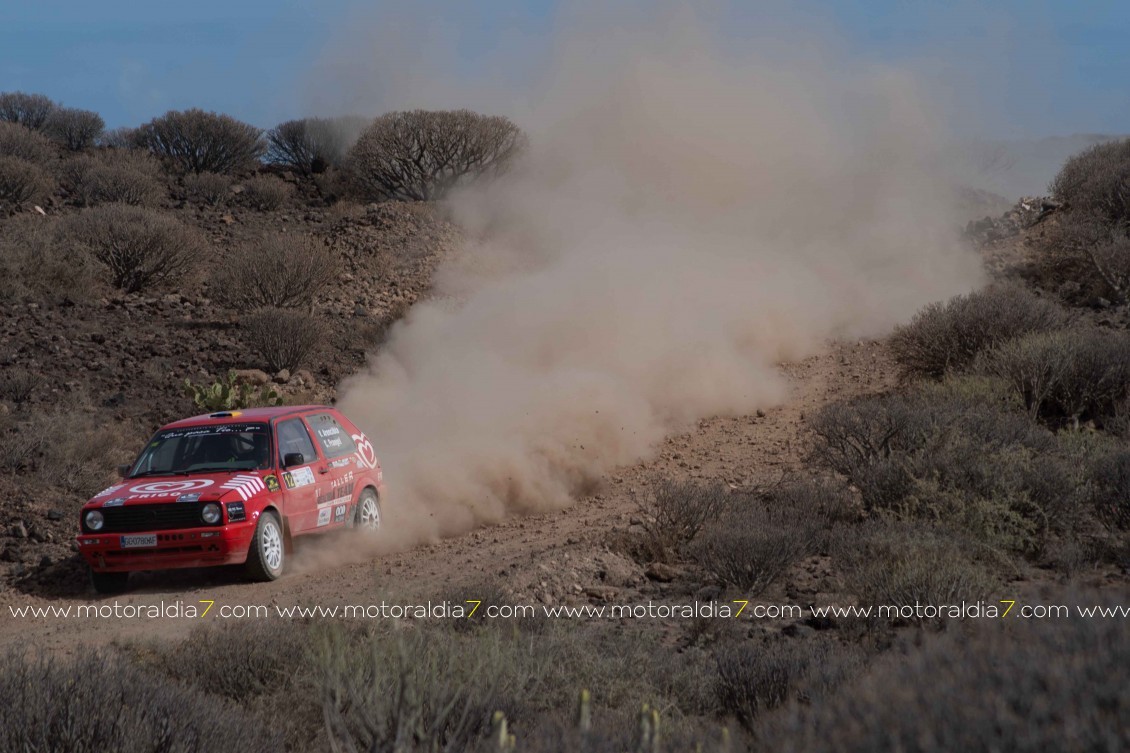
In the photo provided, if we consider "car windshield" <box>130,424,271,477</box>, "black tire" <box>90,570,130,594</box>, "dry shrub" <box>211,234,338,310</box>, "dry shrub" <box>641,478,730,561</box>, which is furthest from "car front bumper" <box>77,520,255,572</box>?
"dry shrub" <box>211,234,338,310</box>

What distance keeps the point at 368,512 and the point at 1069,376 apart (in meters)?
10.0

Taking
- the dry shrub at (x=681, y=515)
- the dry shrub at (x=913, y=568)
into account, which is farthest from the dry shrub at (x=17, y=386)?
the dry shrub at (x=913, y=568)

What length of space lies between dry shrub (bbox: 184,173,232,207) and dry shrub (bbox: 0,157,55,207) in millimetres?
6495

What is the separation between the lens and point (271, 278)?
910 inches

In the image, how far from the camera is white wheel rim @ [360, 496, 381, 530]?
1152cm

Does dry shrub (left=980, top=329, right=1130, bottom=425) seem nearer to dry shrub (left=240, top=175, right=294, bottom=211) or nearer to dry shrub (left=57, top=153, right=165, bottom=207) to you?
dry shrub (left=57, top=153, right=165, bottom=207)

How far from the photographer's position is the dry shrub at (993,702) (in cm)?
267

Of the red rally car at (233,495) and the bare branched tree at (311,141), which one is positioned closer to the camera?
the red rally car at (233,495)

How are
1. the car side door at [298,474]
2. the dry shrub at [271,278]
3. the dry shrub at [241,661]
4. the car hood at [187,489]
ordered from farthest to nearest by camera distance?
the dry shrub at [271,278]
the car side door at [298,474]
the car hood at [187,489]
the dry shrub at [241,661]

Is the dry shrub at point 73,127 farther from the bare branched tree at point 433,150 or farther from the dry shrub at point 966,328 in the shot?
the dry shrub at point 966,328

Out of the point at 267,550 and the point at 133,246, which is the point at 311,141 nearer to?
the point at 133,246

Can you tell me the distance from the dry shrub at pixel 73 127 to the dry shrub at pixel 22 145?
7.72m

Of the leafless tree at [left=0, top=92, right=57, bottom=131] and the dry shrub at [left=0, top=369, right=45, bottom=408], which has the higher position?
the leafless tree at [left=0, top=92, right=57, bottom=131]

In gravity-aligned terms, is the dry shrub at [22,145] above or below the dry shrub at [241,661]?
above
